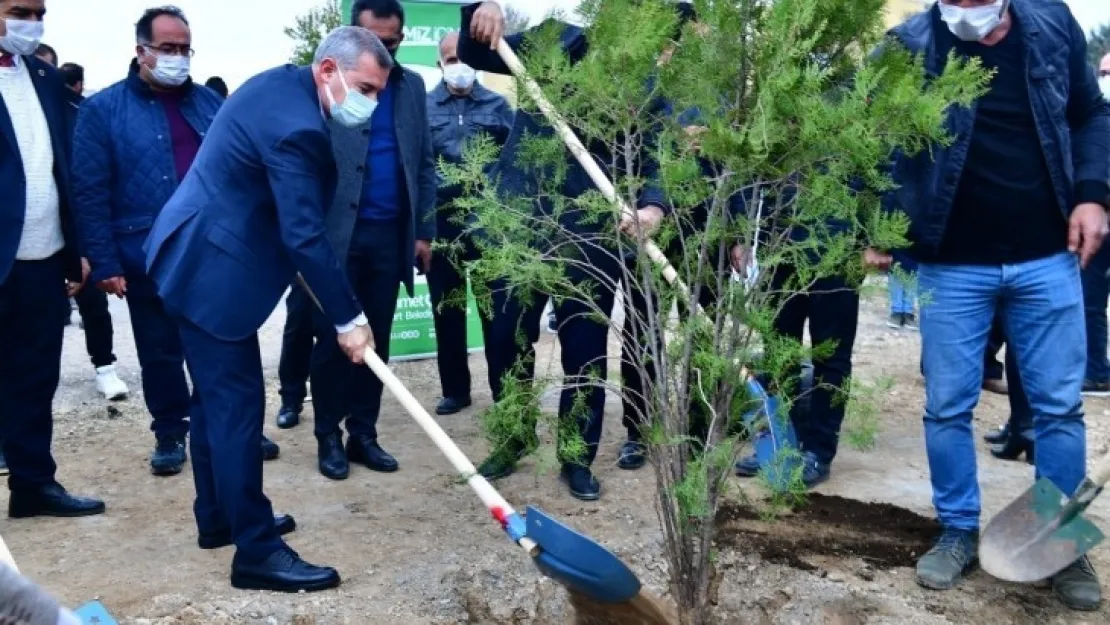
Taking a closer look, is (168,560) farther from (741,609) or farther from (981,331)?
(981,331)

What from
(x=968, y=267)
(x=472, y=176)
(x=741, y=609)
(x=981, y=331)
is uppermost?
(x=472, y=176)

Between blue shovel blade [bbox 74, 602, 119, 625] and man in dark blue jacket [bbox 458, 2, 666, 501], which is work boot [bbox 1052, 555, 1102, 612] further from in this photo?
blue shovel blade [bbox 74, 602, 119, 625]

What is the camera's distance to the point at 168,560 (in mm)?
3844

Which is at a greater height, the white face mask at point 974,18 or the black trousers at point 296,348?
the white face mask at point 974,18

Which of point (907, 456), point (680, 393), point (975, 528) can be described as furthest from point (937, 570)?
point (907, 456)

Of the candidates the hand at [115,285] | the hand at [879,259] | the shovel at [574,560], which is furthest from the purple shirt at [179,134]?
the hand at [879,259]

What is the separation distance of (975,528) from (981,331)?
2.28 ft

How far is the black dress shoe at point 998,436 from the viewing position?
17.6 feet

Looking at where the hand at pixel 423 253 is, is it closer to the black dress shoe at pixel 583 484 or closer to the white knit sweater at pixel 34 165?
the black dress shoe at pixel 583 484

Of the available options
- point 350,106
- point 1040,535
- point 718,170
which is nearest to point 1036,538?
point 1040,535

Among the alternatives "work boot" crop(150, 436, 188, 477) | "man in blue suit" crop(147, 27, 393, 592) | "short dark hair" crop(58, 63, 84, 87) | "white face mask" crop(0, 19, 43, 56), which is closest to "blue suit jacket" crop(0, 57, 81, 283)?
"white face mask" crop(0, 19, 43, 56)

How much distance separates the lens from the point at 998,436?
547 cm

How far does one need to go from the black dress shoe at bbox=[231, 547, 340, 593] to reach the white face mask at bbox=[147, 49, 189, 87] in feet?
7.37

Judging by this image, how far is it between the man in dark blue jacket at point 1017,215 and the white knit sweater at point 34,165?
10.5 ft
